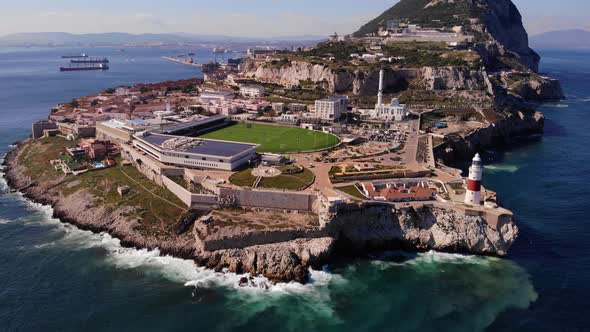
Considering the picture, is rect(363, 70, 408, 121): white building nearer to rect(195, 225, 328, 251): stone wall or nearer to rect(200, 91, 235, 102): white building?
rect(200, 91, 235, 102): white building

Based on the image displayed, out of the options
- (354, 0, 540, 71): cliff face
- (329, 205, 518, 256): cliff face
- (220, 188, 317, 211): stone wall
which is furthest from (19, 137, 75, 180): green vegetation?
(354, 0, 540, 71): cliff face

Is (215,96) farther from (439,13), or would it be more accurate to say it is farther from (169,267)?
(439,13)

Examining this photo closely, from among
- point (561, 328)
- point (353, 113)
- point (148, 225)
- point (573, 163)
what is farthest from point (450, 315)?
point (353, 113)

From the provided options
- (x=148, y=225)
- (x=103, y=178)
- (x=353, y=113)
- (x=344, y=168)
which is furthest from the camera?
(x=353, y=113)

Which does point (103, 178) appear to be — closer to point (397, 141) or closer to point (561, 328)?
point (397, 141)

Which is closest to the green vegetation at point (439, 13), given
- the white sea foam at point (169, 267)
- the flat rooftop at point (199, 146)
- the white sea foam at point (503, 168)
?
the white sea foam at point (503, 168)
